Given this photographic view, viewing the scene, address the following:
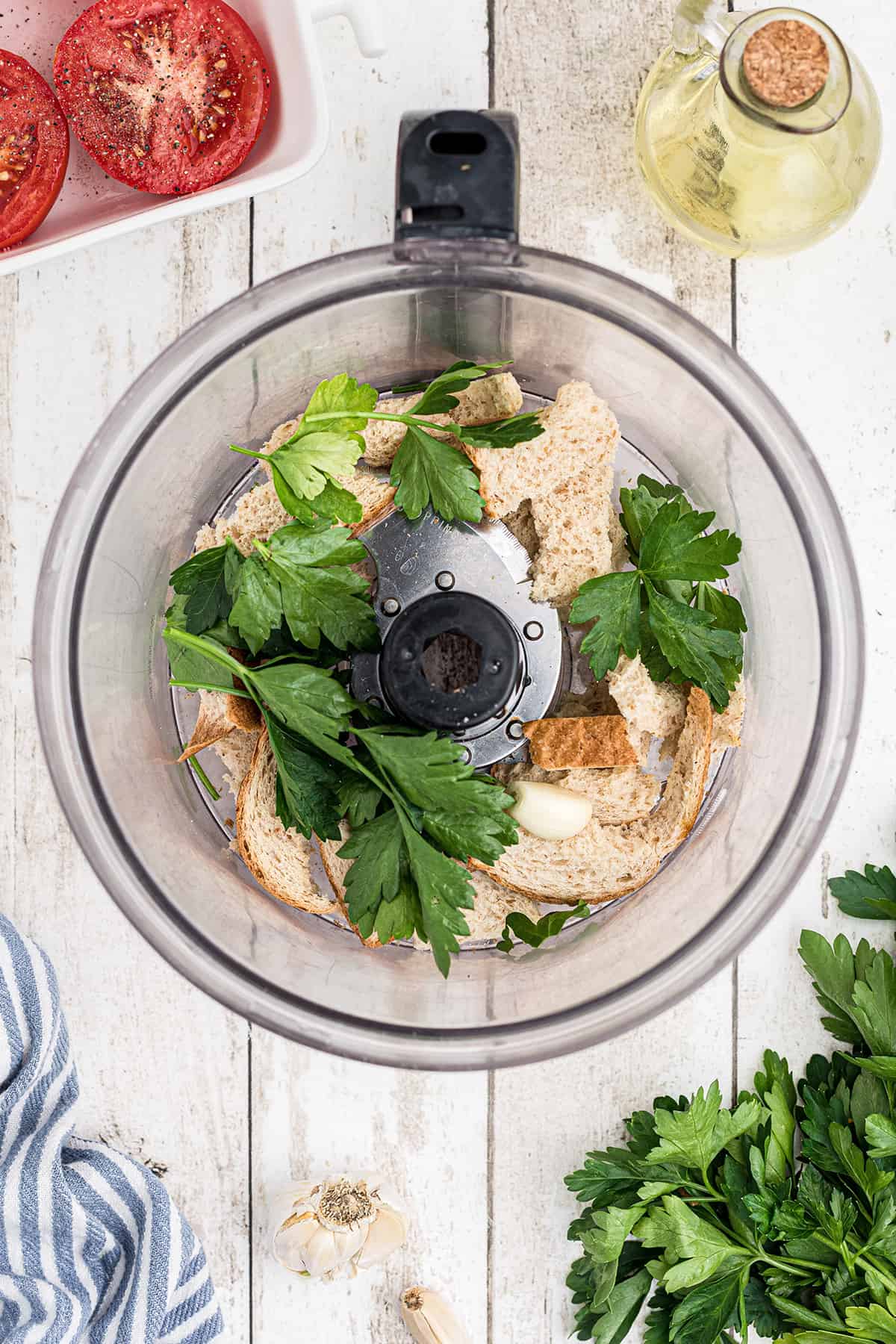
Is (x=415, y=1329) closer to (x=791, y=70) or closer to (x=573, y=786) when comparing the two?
(x=573, y=786)

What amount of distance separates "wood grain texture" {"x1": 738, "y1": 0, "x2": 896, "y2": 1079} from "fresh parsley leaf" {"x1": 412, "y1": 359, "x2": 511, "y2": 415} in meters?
0.26

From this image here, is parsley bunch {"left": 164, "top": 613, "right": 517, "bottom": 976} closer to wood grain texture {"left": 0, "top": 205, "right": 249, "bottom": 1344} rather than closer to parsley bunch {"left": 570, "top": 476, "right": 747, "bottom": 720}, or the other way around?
parsley bunch {"left": 570, "top": 476, "right": 747, "bottom": 720}

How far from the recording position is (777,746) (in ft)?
2.41

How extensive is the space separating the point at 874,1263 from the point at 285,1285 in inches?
16.8

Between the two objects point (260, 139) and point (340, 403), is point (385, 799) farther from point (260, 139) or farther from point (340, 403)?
point (260, 139)

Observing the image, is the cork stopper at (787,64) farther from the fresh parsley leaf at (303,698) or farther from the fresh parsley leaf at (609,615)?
the fresh parsley leaf at (303,698)

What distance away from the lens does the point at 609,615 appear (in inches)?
26.9

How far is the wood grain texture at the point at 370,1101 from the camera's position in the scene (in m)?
0.79

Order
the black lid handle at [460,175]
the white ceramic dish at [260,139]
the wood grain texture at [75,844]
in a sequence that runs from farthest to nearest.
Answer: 1. the wood grain texture at [75,844]
2. the white ceramic dish at [260,139]
3. the black lid handle at [460,175]

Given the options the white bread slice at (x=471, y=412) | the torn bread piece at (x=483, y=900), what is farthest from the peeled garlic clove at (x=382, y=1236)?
the white bread slice at (x=471, y=412)

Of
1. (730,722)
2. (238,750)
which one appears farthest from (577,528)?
(238,750)

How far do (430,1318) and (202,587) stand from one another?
569mm

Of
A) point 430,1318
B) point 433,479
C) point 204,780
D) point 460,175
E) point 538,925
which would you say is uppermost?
point 460,175

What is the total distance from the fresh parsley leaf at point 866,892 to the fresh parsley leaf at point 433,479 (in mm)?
398
